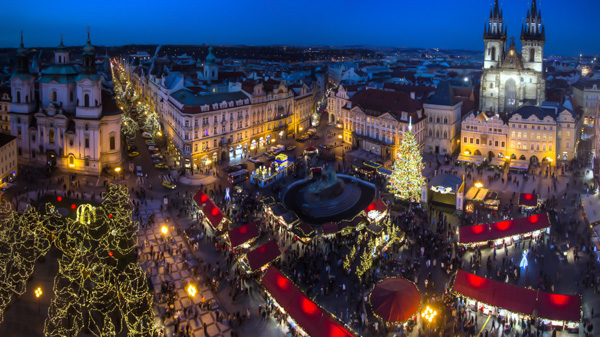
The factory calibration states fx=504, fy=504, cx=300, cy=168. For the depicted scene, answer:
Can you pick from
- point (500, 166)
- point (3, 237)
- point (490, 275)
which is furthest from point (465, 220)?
point (3, 237)

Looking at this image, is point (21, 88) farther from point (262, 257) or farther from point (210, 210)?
point (262, 257)

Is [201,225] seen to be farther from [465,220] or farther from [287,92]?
[287,92]

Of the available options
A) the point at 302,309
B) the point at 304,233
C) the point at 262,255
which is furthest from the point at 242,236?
the point at 302,309

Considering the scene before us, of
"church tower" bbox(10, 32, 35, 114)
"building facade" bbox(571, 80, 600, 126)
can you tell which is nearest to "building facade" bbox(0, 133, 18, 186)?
"church tower" bbox(10, 32, 35, 114)

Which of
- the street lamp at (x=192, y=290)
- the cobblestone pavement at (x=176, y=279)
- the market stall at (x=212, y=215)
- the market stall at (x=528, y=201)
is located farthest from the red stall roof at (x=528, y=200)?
the street lamp at (x=192, y=290)

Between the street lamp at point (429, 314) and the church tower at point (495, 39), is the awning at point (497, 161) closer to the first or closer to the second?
the church tower at point (495, 39)

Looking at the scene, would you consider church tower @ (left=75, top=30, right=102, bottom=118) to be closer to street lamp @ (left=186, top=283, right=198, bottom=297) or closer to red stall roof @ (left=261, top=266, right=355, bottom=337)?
street lamp @ (left=186, top=283, right=198, bottom=297)

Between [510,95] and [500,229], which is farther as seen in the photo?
[510,95]
